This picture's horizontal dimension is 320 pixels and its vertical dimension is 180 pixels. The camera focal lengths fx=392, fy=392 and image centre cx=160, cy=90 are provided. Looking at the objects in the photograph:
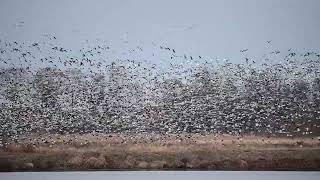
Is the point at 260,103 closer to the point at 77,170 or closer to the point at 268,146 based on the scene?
the point at 268,146

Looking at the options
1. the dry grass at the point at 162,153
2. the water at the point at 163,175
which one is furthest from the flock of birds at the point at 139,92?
the water at the point at 163,175

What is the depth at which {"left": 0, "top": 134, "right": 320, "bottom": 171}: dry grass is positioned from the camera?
3.21m

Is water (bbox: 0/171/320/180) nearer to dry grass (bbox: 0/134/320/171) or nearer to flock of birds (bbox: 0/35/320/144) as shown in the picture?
dry grass (bbox: 0/134/320/171)

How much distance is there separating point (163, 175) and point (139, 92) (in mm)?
715

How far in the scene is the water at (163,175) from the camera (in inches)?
126

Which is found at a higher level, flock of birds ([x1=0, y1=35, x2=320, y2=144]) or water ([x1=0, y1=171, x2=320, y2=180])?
flock of birds ([x1=0, y1=35, x2=320, y2=144])

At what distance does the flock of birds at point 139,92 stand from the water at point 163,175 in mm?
335

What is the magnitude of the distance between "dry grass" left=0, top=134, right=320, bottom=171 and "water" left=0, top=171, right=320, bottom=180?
4 cm

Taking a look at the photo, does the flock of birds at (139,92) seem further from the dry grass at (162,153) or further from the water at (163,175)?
the water at (163,175)

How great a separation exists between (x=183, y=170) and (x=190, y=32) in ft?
3.77

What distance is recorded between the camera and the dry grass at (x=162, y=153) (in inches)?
126

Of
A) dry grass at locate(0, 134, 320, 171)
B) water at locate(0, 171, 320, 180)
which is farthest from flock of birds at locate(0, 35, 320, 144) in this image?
water at locate(0, 171, 320, 180)

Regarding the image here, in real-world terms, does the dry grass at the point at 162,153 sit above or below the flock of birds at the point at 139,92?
below

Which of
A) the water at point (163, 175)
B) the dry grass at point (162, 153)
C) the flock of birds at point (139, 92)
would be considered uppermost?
the flock of birds at point (139, 92)
